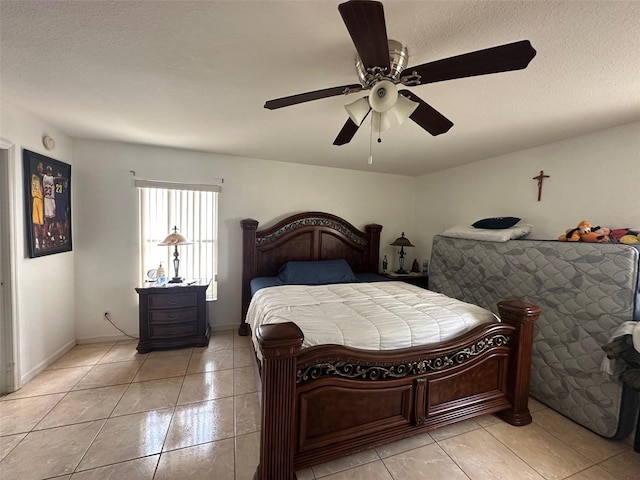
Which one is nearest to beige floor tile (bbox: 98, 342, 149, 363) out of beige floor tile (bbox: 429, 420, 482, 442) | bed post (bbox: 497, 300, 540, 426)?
beige floor tile (bbox: 429, 420, 482, 442)

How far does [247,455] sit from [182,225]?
2571mm

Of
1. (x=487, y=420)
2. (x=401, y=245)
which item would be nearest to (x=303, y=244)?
(x=401, y=245)

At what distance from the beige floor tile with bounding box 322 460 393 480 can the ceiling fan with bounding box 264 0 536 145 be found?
2017mm

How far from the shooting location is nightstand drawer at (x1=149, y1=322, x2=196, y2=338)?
2.83m

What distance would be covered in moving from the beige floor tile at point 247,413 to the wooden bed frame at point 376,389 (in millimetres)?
443

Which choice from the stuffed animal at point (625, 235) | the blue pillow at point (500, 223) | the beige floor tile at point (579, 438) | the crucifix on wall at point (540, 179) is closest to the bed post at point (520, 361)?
the beige floor tile at point (579, 438)

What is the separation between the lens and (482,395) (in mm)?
1882

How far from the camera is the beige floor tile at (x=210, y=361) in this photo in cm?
252

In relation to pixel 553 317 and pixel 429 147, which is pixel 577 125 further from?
pixel 553 317

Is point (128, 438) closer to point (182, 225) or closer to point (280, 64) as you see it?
point (182, 225)

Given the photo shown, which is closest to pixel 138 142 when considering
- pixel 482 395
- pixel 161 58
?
pixel 161 58

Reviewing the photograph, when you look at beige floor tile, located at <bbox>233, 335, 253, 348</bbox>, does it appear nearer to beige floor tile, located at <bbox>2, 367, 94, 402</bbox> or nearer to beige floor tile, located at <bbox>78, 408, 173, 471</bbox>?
beige floor tile, located at <bbox>78, 408, 173, 471</bbox>

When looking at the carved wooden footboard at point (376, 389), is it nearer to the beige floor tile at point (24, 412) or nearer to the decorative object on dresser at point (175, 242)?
the beige floor tile at point (24, 412)

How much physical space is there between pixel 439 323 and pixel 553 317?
110 centimetres
